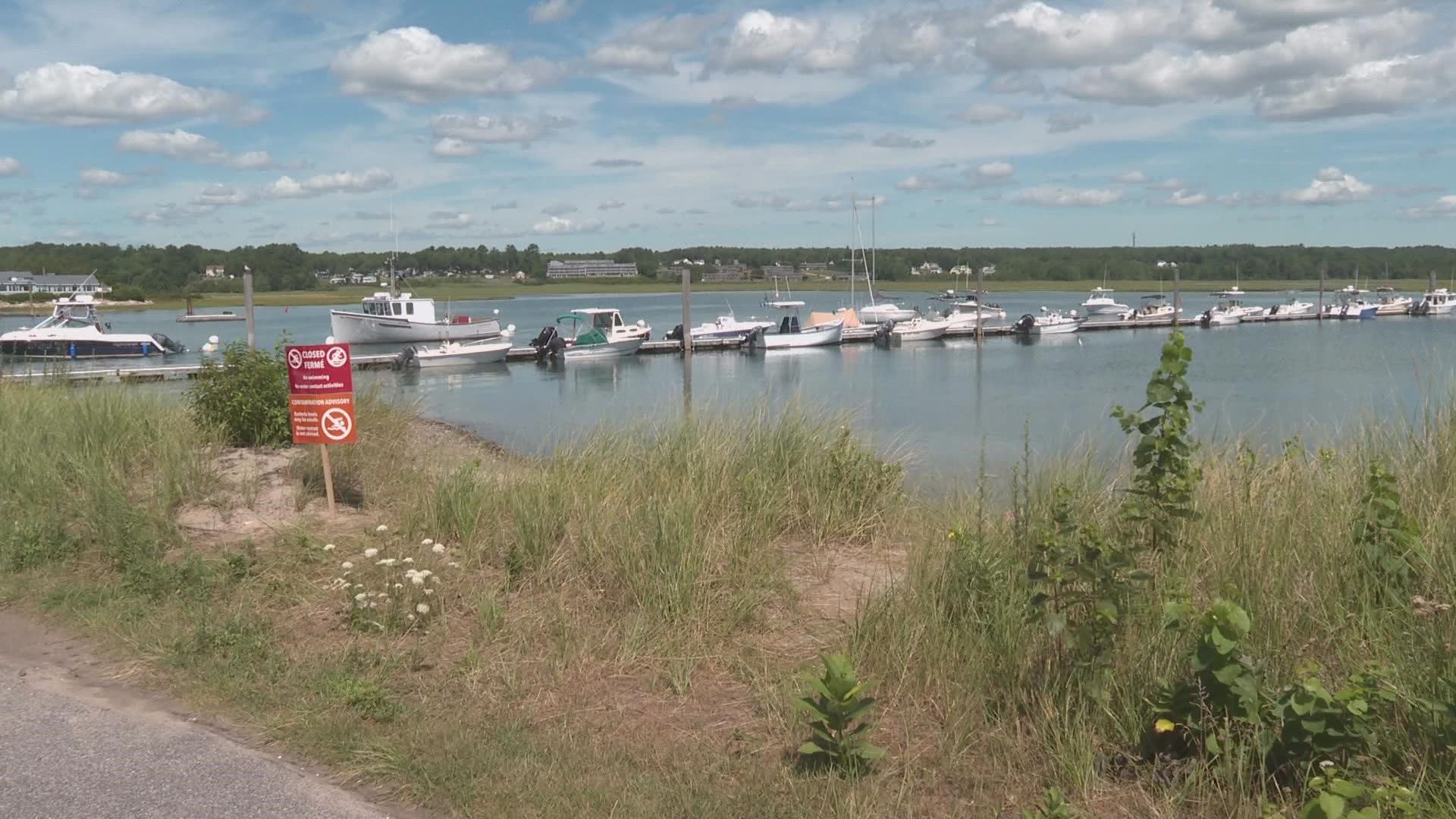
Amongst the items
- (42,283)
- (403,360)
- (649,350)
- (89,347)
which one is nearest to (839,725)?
(403,360)

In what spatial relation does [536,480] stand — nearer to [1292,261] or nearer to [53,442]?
[53,442]

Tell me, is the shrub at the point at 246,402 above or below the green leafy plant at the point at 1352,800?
above

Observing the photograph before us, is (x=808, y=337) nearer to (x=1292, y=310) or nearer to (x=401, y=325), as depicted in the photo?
(x=401, y=325)

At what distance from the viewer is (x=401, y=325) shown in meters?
65.6

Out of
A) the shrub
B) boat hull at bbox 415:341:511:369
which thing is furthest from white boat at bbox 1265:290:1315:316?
the shrub

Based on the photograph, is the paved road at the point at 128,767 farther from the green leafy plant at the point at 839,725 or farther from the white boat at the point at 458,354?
the white boat at the point at 458,354

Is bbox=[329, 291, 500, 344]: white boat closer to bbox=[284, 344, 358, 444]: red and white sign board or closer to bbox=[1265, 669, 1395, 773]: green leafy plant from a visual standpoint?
bbox=[284, 344, 358, 444]: red and white sign board

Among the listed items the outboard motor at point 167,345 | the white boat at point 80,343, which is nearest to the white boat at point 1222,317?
the outboard motor at point 167,345

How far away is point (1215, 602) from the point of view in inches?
187

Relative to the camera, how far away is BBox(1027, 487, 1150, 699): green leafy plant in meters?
5.21

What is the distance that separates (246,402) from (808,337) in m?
57.6

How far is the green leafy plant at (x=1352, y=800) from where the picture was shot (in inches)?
153

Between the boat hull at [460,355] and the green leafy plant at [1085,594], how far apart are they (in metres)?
54.3

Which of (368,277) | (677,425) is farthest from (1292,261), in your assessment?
(677,425)
